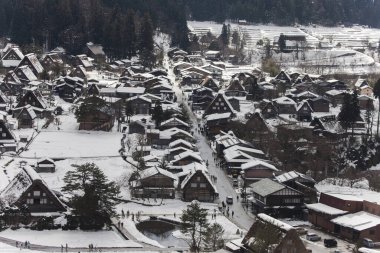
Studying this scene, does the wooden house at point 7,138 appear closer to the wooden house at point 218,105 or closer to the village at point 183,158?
the village at point 183,158

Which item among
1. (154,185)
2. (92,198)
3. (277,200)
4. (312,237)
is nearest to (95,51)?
(154,185)

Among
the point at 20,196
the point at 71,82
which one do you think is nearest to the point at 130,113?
the point at 71,82

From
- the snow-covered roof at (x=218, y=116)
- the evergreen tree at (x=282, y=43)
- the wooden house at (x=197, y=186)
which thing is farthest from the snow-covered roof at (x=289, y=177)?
the evergreen tree at (x=282, y=43)

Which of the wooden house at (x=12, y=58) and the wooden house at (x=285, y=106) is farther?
the wooden house at (x=12, y=58)

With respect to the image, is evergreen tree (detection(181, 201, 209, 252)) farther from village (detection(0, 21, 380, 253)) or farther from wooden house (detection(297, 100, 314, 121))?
wooden house (detection(297, 100, 314, 121))

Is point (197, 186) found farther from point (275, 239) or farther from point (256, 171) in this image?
point (275, 239)

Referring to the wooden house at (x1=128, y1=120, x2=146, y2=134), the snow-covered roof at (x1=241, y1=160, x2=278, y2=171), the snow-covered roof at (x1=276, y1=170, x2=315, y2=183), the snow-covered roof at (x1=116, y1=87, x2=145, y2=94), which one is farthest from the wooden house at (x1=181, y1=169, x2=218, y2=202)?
the snow-covered roof at (x1=116, y1=87, x2=145, y2=94)

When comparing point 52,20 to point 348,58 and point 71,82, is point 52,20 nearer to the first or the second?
point 71,82
